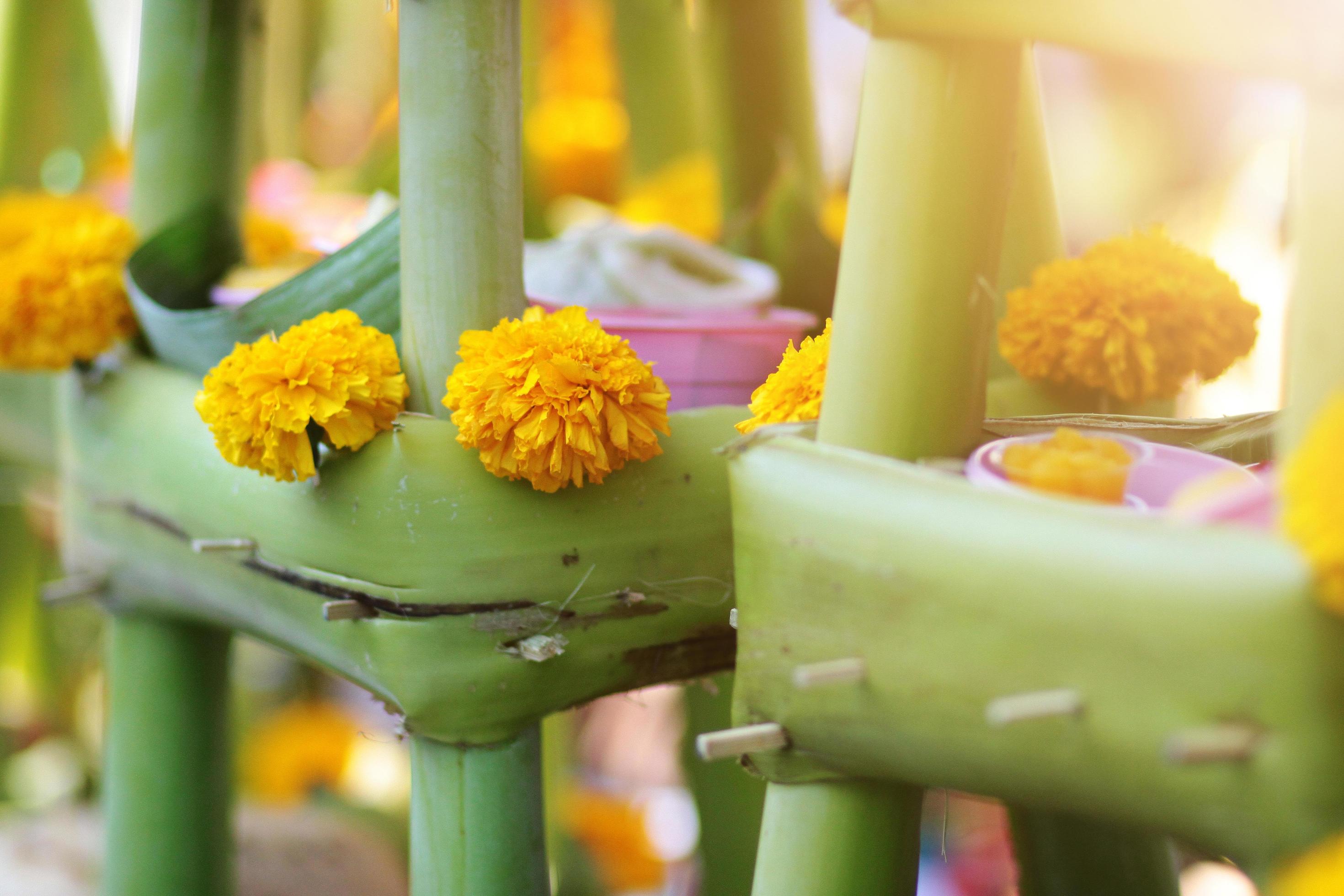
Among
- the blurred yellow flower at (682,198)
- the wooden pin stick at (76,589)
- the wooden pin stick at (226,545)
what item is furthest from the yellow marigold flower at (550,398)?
the blurred yellow flower at (682,198)

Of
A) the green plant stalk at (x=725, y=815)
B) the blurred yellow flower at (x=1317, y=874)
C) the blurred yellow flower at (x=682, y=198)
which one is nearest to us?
the blurred yellow flower at (x=1317, y=874)

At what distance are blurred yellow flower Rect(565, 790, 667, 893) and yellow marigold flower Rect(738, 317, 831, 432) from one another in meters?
0.67

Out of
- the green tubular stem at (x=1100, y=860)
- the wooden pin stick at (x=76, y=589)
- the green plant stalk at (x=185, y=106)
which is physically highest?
the green plant stalk at (x=185, y=106)

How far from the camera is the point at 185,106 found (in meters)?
0.59

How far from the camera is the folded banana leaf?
0.47m

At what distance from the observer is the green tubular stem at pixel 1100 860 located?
1.62 ft

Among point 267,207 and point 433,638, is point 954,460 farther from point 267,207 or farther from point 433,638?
point 267,207

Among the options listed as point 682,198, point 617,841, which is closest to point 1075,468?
point 682,198

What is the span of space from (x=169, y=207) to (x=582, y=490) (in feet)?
1.07

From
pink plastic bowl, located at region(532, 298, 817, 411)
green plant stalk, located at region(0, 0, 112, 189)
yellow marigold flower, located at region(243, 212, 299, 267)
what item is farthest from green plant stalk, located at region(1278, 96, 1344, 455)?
green plant stalk, located at region(0, 0, 112, 189)

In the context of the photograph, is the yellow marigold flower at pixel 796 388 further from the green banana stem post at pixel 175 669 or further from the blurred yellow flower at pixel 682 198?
the blurred yellow flower at pixel 682 198

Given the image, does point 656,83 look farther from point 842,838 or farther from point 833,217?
point 842,838

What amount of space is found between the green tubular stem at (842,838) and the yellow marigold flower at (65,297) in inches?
17.3

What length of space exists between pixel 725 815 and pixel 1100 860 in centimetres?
26
